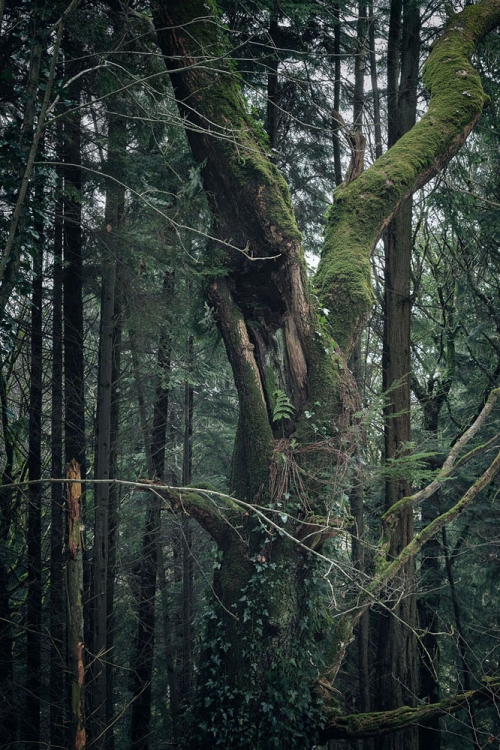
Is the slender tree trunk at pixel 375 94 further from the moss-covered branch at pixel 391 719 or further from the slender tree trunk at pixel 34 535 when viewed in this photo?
the moss-covered branch at pixel 391 719

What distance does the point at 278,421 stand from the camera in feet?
21.7

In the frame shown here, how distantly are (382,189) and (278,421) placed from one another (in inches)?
121

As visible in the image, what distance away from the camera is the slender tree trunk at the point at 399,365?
28.8 ft

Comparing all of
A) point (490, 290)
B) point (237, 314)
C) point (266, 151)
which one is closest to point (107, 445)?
point (237, 314)

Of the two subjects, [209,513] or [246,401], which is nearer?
[209,513]

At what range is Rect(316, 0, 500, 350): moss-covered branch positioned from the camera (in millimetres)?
6855

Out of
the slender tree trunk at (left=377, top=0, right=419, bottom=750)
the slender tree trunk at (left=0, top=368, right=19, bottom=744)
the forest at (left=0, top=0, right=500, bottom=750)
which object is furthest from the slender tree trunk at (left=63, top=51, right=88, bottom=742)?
the slender tree trunk at (left=377, top=0, right=419, bottom=750)

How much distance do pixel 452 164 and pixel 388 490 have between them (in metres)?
5.47

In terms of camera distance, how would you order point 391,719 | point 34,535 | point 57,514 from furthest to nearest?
point 57,514
point 34,535
point 391,719

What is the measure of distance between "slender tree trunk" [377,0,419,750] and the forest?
0.14ft

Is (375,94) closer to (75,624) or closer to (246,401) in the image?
(246,401)

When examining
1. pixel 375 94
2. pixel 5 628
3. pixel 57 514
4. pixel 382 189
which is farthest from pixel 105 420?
pixel 375 94

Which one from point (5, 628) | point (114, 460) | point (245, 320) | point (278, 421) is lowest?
point (5, 628)

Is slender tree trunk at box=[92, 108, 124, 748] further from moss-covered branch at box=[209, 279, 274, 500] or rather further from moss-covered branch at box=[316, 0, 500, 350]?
moss-covered branch at box=[316, 0, 500, 350]
